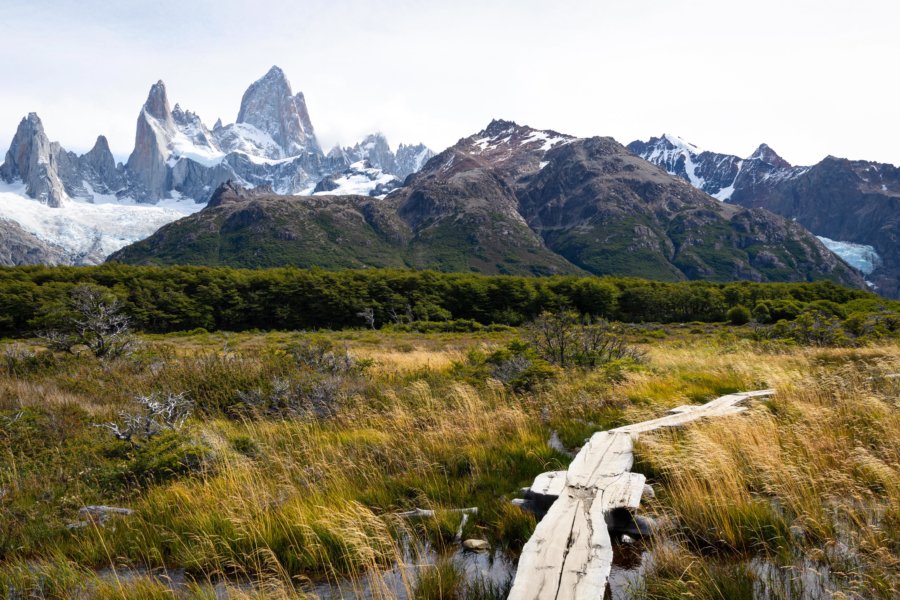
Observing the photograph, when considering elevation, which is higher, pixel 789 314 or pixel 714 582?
pixel 714 582

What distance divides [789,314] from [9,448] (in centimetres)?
6851

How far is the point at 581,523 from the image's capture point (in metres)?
4.13

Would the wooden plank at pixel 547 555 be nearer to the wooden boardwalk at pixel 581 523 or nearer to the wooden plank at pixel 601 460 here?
the wooden boardwalk at pixel 581 523

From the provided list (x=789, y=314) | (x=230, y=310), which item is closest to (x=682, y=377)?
(x=789, y=314)

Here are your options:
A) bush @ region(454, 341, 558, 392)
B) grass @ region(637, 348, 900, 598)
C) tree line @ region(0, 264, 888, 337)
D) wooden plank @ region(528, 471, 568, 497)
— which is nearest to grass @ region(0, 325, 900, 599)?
grass @ region(637, 348, 900, 598)

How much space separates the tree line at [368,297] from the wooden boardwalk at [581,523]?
64.7 metres

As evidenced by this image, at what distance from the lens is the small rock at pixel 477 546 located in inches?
172

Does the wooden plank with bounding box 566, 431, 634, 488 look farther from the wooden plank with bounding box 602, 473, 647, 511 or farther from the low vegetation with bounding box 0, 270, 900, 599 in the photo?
the low vegetation with bounding box 0, 270, 900, 599

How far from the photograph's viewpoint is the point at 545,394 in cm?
928

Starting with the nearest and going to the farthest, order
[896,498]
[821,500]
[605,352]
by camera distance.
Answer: [896,498]
[821,500]
[605,352]

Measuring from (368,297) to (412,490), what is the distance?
72.8 metres

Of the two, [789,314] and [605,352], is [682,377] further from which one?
[789,314]

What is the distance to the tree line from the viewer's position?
7331 cm

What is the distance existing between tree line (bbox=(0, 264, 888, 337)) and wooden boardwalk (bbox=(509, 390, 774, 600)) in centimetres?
6475
